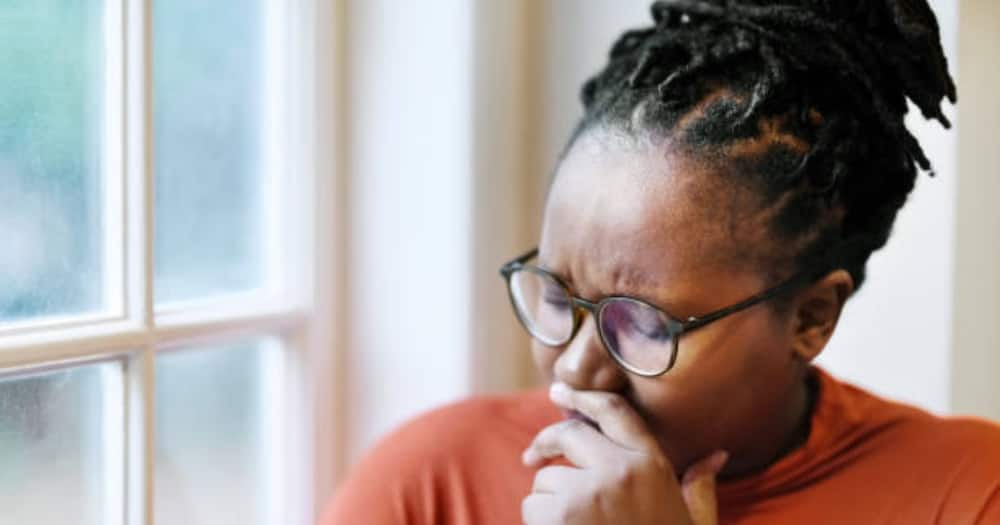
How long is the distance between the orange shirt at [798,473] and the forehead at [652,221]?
Answer: 271 mm

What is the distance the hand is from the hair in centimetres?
24

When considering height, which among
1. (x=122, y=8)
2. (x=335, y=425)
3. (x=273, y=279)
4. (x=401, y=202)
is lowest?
(x=335, y=425)

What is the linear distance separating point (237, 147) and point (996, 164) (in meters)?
0.98

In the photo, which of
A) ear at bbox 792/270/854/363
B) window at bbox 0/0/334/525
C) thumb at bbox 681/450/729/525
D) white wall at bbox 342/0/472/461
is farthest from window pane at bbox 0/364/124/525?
ear at bbox 792/270/854/363

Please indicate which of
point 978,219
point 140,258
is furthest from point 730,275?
point 140,258

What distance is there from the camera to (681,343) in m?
1.10

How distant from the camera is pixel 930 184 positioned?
140 cm

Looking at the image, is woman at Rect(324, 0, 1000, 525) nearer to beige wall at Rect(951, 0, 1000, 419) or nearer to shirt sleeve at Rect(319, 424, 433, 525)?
shirt sleeve at Rect(319, 424, 433, 525)

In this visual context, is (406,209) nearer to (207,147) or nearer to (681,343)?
(207,147)

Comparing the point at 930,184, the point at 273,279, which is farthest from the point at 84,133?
the point at 930,184

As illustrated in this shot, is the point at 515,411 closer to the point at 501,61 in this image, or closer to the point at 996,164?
the point at 501,61

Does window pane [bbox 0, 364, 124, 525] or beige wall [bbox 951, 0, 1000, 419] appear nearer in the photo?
window pane [bbox 0, 364, 124, 525]

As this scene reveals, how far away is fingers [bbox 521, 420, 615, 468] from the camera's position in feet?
3.65

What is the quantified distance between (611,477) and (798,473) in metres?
0.24
